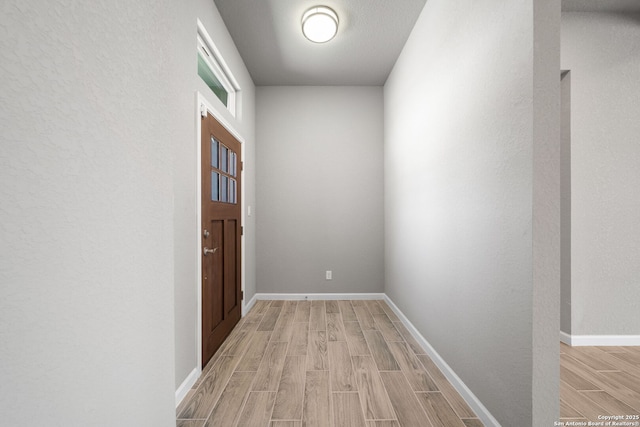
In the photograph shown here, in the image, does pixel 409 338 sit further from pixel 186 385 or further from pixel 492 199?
pixel 186 385

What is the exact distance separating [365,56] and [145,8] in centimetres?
274

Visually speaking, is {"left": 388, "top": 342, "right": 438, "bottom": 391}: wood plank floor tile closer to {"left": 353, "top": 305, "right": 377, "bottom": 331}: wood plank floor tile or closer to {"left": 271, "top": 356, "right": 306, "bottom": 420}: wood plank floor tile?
{"left": 353, "top": 305, "right": 377, "bottom": 331}: wood plank floor tile

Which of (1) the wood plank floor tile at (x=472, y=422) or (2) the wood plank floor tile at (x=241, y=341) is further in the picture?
(2) the wood plank floor tile at (x=241, y=341)

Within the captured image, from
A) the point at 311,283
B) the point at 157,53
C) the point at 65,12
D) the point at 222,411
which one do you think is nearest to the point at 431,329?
the point at 222,411

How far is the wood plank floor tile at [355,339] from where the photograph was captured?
90.0 inches

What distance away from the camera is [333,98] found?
12.6 feet

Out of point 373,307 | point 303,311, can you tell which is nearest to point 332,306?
point 303,311

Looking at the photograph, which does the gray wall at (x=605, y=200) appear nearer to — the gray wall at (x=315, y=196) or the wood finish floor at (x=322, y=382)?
the wood finish floor at (x=322, y=382)

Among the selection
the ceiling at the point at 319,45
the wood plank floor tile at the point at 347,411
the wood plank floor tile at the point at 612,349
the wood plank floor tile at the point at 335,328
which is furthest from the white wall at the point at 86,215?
the wood plank floor tile at the point at 612,349

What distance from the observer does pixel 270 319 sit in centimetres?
307

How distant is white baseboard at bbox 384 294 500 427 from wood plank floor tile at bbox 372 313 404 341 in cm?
14

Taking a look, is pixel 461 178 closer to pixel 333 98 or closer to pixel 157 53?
pixel 157 53

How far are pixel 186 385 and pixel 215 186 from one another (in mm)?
1430

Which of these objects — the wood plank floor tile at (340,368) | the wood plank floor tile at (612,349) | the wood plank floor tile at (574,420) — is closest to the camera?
the wood plank floor tile at (574,420)
